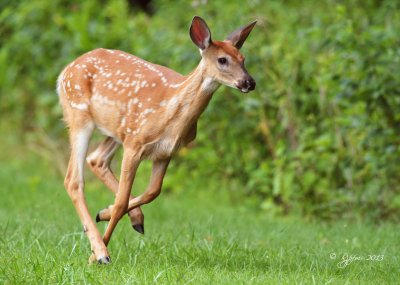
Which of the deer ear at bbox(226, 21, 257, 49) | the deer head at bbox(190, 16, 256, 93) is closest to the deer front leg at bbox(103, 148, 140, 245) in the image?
the deer head at bbox(190, 16, 256, 93)

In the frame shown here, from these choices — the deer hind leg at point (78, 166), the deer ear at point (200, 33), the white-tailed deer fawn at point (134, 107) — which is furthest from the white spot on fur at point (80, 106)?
the deer ear at point (200, 33)

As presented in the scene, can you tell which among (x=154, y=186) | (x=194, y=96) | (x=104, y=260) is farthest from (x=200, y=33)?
(x=104, y=260)

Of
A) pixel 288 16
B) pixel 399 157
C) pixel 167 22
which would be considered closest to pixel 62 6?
pixel 167 22

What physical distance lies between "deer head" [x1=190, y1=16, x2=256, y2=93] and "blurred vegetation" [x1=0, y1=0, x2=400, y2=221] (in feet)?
9.88

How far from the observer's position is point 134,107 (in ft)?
20.7

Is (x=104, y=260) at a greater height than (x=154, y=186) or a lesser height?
lesser

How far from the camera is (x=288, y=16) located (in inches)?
448

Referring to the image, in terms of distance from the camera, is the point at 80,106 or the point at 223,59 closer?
the point at 223,59

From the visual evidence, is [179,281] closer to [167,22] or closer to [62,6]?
[167,22]

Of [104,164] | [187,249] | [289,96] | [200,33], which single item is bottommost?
[289,96]

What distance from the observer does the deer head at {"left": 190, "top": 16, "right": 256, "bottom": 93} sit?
5.80 metres

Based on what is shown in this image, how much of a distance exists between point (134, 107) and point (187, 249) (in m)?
1.10

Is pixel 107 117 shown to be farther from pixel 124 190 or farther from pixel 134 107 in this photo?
pixel 124 190
